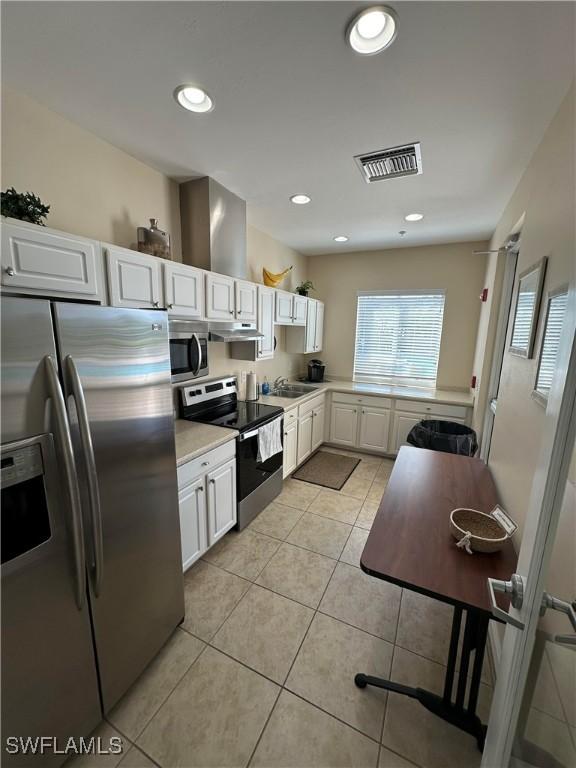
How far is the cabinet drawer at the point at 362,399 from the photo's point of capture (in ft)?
12.6

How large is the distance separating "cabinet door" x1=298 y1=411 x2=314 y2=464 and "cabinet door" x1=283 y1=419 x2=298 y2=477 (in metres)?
0.10

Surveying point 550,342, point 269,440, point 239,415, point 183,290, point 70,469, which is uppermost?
point 183,290

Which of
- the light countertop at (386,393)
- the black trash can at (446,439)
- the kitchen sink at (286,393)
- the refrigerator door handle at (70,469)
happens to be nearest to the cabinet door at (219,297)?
the light countertop at (386,393)

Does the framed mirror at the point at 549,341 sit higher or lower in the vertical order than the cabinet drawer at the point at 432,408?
higher

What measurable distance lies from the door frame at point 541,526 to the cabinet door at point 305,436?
8.74 ft

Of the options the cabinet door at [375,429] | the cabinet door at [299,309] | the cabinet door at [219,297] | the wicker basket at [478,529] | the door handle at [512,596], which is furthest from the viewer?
the cabinet door at [375,429]

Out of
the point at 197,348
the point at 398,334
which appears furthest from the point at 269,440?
the point at 398,334

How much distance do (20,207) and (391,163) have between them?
2.09 m

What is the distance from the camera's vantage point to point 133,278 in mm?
1689

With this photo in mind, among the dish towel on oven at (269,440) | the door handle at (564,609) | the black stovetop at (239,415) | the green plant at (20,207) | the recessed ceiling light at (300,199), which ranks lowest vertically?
the dish towel on oven at (269,440)

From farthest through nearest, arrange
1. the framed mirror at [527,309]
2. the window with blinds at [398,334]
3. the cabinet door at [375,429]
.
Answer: the window with blinds at [398,334] → the cabinet door at [375,429] → the framed mirror at [527,309]

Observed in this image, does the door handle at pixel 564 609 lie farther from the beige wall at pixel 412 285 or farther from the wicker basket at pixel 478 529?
the beige wall at pixel 412 285

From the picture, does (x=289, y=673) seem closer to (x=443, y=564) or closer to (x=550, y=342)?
(x=443, y=564)

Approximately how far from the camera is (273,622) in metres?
1.78
